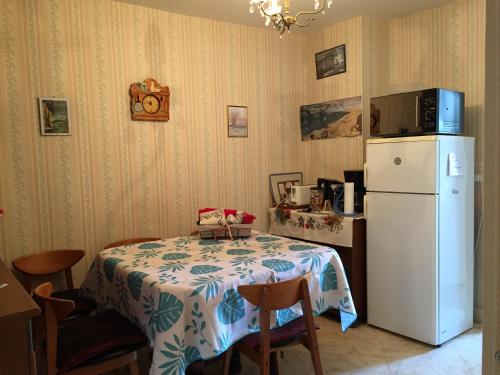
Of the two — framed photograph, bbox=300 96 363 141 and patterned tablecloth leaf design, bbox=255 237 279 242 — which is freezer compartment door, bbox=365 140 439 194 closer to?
framed photograph, bbox=300 96 363 141

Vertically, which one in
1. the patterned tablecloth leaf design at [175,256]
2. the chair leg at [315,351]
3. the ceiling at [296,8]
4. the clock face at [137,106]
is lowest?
the chair leg at [315,351]

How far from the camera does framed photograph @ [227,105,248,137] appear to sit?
357 centimetres

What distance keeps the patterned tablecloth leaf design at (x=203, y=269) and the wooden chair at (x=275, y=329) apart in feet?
0.83

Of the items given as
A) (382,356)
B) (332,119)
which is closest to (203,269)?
(382,356)

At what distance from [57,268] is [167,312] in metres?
1.35

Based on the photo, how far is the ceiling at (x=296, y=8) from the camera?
3.08 metres

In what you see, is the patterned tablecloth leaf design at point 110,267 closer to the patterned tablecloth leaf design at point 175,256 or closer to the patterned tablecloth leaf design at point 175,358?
the patterned tablecloth leaf design at point 175,256

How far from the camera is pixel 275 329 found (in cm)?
209

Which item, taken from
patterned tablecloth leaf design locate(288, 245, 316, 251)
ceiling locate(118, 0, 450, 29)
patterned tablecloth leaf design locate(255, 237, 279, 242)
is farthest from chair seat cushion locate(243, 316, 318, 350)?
ceiling locate(118, 0, 450, 29)

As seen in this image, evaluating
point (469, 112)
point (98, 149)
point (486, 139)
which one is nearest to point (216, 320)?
point (486, 139)

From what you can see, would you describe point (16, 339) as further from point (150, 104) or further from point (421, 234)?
point (421, 234)

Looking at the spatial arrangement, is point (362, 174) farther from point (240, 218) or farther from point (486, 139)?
point (486, 139)

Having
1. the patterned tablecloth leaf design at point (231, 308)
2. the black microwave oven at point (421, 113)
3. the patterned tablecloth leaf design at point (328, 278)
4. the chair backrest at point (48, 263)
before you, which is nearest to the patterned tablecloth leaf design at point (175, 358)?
the patterned tablecloth leaf design at point (231, 308)

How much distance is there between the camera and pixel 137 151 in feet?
10.2
